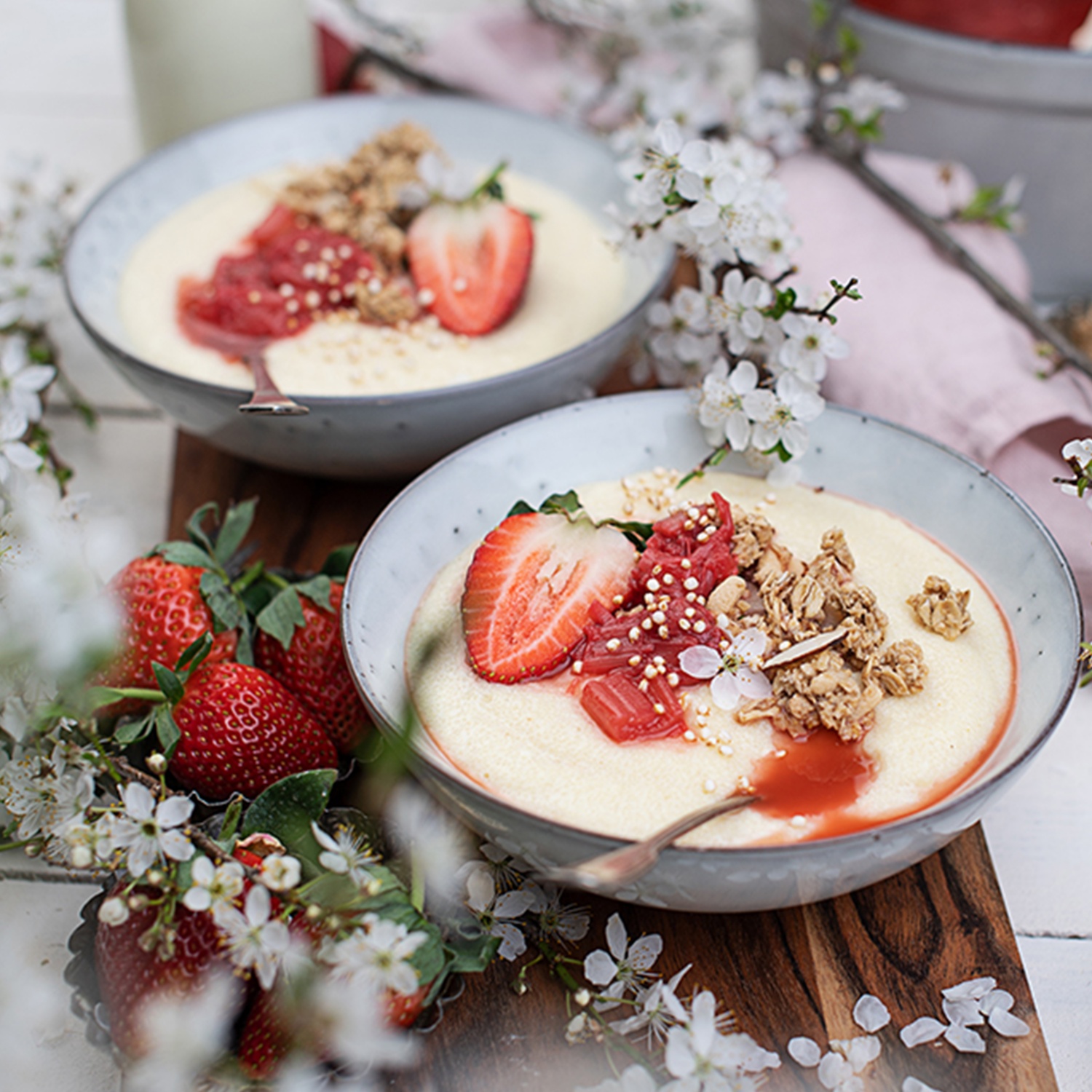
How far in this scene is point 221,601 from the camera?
37.3 inches

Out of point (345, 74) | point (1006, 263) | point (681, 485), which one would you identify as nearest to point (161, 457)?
point (681, 485)


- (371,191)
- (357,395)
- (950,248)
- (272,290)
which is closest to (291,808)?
(357,395)

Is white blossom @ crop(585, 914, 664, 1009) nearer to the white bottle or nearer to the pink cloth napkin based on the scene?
the pink cloth napkin

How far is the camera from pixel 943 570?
37.5 inches

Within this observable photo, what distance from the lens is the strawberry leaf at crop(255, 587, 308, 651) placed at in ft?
3.05

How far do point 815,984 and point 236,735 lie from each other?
453 millimetres

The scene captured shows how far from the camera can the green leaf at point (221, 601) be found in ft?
3.09

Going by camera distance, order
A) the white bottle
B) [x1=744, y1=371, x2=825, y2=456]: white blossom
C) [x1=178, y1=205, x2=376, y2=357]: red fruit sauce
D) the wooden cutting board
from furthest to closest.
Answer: the white bottle → [x1=178, y1=205, x2=376, y2=357]: red fruit sauce → [x1=744, y1=371, x2=825, y2=456]: white blossom → the wooden cutting board

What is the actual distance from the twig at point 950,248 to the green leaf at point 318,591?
812 millimetres

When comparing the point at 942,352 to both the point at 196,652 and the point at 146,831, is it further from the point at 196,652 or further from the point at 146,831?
the point at 146,831

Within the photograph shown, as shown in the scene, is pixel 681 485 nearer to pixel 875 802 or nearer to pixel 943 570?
pixel 943 570

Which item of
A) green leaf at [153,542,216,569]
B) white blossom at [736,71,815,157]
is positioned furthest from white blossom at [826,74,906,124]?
green leaf at [153,542,216,569]

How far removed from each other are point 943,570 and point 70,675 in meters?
0.67

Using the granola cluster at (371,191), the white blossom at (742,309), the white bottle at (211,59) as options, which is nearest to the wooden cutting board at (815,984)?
the white blossom at (742,309)
